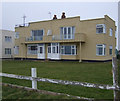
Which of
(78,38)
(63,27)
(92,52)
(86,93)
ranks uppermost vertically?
(63,27)

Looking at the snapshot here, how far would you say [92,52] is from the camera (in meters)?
21.7

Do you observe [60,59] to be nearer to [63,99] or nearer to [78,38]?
[78,38]

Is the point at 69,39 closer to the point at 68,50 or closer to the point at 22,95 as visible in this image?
the point at 68,50

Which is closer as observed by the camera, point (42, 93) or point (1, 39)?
point (42, 93)

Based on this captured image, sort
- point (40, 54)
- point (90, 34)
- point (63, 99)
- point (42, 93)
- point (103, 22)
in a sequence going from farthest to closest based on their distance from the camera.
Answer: point (40, 54) → point (90, 34) → point (103, 22) → point (42, 93) → point (63, 99)

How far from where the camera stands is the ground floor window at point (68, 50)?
2300 centimetres

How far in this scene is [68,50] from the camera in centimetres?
2345

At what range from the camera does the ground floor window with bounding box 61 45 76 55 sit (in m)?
23.0

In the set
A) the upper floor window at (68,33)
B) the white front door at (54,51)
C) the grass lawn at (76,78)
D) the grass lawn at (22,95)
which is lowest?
the grass lawn at (76,78)

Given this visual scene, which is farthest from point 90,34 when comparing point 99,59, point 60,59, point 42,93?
point 42,93

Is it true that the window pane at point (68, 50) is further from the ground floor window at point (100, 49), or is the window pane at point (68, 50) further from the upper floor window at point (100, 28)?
the upper floor window at point (100, 28)

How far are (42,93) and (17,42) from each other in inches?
1089

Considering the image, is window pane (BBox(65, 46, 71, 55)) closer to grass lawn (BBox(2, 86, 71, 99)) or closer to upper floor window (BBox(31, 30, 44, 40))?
upper floor window (BBox(31, 30, 44, 40))

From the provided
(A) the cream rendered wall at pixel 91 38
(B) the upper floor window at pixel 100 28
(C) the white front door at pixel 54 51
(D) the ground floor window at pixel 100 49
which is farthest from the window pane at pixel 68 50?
(B) the upper floor window at pixel 100 28
